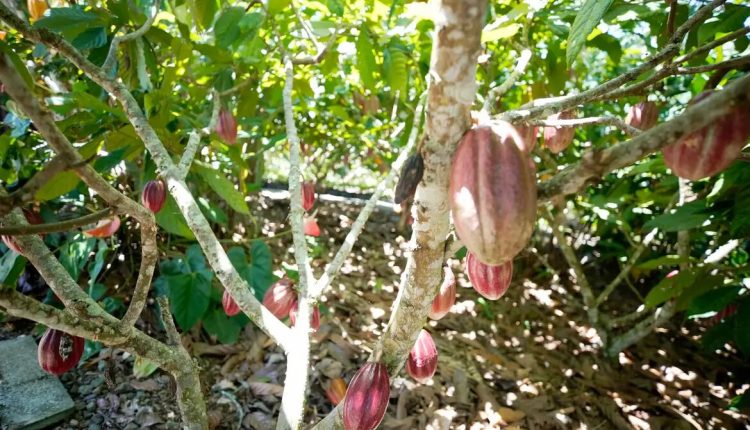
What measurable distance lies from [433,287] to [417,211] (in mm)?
138

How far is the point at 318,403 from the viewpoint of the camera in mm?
1731

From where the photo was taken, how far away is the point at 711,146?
50 cm

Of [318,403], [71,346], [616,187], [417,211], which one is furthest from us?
[616,187]

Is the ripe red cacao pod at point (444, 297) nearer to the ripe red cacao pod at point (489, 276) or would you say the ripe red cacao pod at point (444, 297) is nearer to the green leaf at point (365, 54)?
the ripe red cacao pod at point (489, 276)

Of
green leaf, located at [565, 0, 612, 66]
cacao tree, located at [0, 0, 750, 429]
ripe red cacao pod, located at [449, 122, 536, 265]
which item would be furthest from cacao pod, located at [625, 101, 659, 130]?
ripe red cacao pod, located at [449, 122, 536, 265]

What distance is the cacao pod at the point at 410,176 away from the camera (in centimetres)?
55

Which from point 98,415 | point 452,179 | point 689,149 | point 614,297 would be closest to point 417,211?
point 452,179

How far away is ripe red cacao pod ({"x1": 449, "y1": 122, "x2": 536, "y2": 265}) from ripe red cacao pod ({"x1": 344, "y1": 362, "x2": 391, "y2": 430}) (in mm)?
372

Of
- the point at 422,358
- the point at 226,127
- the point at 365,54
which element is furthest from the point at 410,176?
the point at 226,127

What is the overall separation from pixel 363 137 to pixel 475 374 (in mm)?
1453

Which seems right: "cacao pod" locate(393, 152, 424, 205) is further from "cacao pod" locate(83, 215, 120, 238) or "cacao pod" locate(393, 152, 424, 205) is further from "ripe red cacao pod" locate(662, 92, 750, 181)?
"cacao pod" locate(83, 215, 120, 238)

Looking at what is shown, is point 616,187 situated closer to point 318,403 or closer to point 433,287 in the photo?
point 318,403

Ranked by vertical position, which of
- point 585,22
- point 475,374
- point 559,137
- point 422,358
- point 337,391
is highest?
point 585,22

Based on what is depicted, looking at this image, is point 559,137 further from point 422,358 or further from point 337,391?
point 337,391
